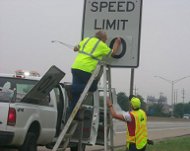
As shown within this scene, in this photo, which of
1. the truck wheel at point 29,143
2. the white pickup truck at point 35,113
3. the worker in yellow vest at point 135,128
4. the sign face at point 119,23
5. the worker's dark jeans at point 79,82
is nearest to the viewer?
the sign face at point 119,23

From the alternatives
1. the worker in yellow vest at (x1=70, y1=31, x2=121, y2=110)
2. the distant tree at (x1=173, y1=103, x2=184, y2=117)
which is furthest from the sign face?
the distant tree at (x1=173, y1=103, x2=184, y2=117)

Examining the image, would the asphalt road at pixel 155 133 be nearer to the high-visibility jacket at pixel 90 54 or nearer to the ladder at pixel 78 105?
the high-visibility jacket at pixel 90 54

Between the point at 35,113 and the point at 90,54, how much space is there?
8.71 ft

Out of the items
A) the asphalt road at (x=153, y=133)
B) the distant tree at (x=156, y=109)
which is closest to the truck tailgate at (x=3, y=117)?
the asphalt road at (x=153, y=133)

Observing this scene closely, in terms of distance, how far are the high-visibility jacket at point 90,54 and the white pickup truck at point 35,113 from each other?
865 millimetres

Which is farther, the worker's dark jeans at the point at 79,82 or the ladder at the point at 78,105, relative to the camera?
the worker's dark jeans at the point at 79,82

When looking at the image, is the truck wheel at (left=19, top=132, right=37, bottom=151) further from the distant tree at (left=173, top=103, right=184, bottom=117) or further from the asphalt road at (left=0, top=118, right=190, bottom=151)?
the distant tree at (left=173, top=103, right=184, bottom=117)

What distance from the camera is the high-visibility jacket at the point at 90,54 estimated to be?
7.11 m

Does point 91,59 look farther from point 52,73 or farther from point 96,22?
point 52,73

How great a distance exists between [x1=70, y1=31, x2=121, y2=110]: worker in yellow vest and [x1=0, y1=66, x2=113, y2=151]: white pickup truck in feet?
2.08

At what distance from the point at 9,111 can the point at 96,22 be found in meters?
2.49

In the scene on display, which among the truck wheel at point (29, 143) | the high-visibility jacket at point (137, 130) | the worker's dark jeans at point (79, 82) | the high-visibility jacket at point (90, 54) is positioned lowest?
the truck wheel at point (29, 143)

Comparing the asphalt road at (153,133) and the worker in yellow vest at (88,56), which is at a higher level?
the worker in yellow vest at (88,56)

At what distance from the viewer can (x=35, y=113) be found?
9484 millimetres
